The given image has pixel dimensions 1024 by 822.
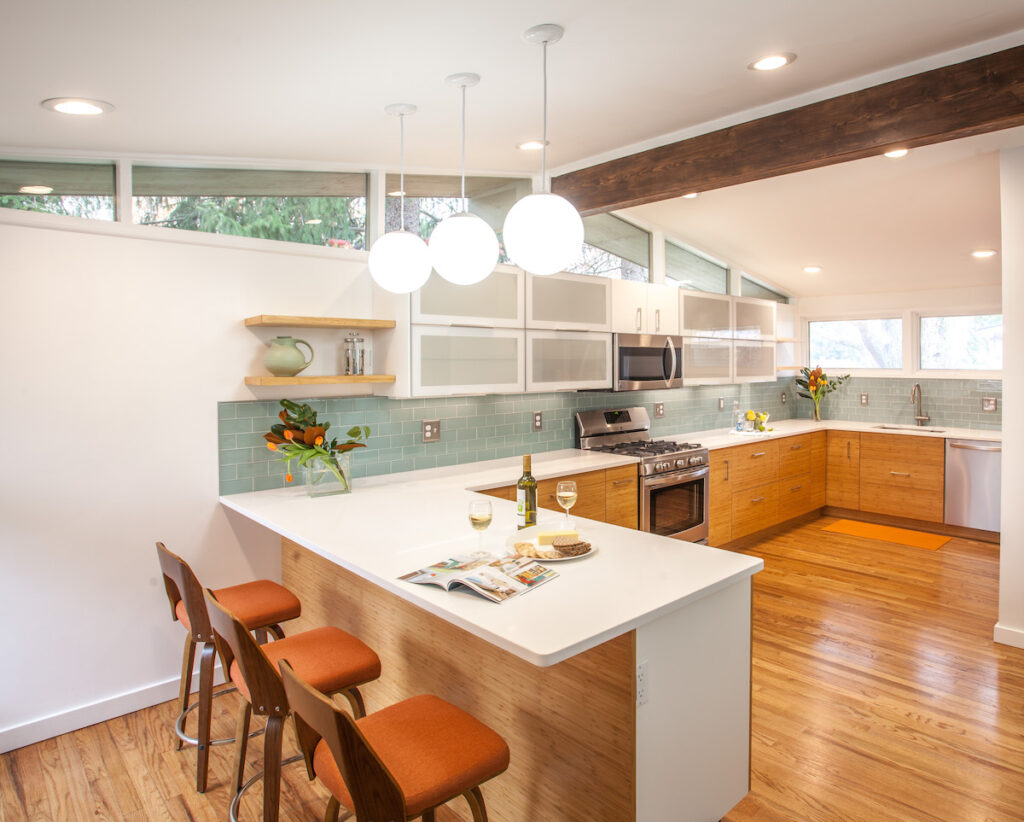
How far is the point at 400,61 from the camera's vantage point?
216 cm

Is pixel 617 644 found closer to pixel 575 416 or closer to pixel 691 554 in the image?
pixel 691 554

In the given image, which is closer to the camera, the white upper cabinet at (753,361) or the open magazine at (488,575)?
the open magazine at (488,575)

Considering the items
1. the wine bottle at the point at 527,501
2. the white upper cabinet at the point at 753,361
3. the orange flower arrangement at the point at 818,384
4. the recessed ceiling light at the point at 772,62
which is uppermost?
the recessed ceiling light at the point at 772,62

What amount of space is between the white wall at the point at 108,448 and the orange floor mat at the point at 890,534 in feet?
15.7

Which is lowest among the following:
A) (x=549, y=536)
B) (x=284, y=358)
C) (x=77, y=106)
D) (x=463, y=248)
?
(x=549, y=536)

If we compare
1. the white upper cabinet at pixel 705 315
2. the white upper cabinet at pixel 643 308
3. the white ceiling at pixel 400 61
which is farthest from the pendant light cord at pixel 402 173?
the white upper cabinet at pixel 705 315

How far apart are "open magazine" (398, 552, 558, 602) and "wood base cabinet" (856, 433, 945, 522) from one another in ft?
15.9

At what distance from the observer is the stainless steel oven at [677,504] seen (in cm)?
430

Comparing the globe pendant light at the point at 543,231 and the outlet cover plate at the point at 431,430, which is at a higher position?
the globe pendant light at the point at 543,231

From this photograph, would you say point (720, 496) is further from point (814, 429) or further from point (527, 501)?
point (527, 501)

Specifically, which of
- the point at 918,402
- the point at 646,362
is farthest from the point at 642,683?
the point at 918,402

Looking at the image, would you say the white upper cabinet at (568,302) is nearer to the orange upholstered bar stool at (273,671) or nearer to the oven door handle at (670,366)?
the oven door handle at (670,366)

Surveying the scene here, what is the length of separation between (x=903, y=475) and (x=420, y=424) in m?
4.29

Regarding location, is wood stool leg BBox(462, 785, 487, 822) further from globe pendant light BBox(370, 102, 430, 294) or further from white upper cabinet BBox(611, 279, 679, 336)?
white upper cabinet BBox(611, 279, 679, 336)
